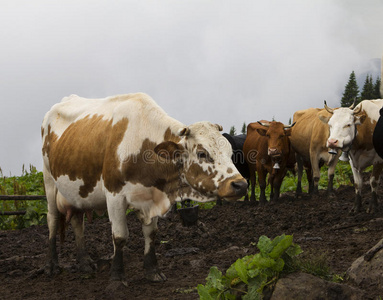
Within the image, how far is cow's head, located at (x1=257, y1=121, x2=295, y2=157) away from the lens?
10.7 metres

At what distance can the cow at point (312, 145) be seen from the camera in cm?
1156

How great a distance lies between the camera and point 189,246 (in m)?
7.47

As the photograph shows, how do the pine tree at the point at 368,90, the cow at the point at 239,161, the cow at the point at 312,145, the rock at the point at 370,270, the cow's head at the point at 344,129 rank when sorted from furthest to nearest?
the pine tree at the point at 368,90, the cow at the point at 239,161, the cow at the point at 312,145, the cow's head at the point at 344,129, the rock at the point at 370,270

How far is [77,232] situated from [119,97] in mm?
1980

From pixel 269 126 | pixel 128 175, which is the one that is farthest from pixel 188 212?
pixel 269 126

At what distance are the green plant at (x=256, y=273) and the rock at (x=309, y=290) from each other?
0.32 ft

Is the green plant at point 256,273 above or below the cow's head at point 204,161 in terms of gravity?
below

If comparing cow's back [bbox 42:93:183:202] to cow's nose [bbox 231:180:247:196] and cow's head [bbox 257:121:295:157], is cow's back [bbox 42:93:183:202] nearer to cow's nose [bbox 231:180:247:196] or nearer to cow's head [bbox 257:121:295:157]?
cow's nose [bbox 231:180:247:196]

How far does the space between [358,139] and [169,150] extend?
541 cm

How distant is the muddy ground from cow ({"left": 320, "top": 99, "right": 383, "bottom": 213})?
2.03 ft

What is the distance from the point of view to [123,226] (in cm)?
520

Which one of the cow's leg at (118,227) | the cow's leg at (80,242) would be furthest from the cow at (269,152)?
the cow's leg at (118,227)

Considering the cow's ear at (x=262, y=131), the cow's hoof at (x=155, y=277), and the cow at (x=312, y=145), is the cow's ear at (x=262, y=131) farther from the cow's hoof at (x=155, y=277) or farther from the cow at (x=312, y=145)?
the cow's hoof at (x=155, y=277)

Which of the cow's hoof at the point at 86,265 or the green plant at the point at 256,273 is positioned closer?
the green plant at the point at 256,273
